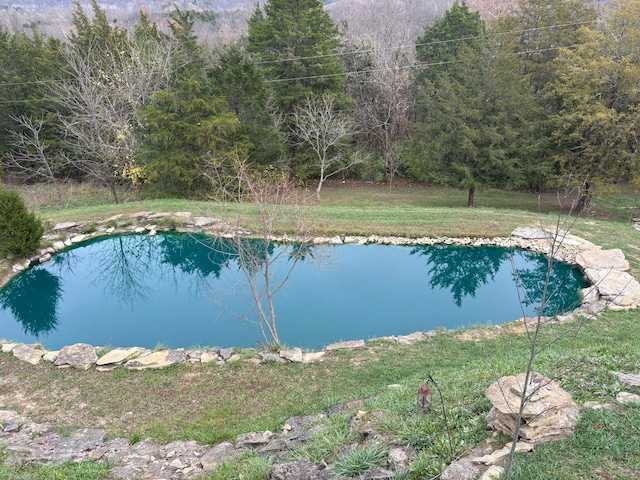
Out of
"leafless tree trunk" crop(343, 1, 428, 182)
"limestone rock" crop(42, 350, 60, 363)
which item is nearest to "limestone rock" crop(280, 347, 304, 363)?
"limestone rock" crop(42, 350, 60, 363)

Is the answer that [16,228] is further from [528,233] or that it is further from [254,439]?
[528,233]

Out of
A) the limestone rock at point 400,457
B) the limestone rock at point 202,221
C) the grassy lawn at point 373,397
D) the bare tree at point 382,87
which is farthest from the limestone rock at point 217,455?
the bare tree at point 382,87

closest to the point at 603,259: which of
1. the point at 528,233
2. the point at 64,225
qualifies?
the point at 528,233

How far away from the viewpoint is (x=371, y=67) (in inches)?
946

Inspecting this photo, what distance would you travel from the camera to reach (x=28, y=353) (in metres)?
7.50

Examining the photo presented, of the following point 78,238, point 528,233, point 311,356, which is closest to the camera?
point 311,356

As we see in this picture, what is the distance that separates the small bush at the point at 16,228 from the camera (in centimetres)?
1114

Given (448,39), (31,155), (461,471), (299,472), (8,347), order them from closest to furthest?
(461,471), (299,472), (8,347), (31,155), (448,39)

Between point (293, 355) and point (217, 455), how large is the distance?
2425 millimetres

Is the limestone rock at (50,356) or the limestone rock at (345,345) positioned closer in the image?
the limestone rock at (50,356)

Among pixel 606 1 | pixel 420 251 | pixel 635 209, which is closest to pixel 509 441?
pixel 420 251

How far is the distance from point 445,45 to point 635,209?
12503 millimetres

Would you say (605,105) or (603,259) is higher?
Answer: (605,105)

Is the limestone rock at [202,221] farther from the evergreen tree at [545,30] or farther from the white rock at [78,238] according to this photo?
the evergreen tree at [545,30]
